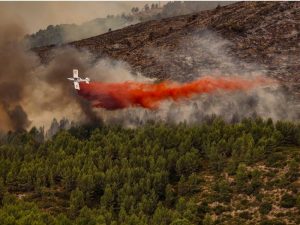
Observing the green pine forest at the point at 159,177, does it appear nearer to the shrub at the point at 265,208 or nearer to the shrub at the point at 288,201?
the shrub at the point at 265,208

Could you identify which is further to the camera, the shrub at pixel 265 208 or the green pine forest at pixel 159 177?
the green pine forest at pixel 159 177

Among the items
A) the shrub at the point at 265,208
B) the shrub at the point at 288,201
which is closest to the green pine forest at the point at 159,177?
the shrub at the point at 265,208

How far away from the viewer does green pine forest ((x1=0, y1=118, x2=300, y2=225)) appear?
134875 millimetres

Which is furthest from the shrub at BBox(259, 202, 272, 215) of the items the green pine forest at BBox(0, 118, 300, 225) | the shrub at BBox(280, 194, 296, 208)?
the shrub at BBox(280, 194, 296, 208)

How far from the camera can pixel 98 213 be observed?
141250mm

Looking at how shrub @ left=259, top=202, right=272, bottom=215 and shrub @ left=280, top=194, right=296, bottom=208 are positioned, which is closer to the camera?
shrub @ left=280, top=194, right=296, bottom=208

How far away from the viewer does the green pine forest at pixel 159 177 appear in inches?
5310

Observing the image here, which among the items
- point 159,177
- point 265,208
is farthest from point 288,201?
point 159,177

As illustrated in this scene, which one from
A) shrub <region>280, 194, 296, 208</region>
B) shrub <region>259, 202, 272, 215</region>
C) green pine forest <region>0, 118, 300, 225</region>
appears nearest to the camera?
shrub <region>280, 194, 296, 208</region>

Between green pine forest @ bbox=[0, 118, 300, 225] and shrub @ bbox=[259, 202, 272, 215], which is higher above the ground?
Answer: green pine forest @ bbox=[0, 118, 300, 225]

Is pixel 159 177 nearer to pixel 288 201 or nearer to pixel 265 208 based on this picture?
pixel 265 208

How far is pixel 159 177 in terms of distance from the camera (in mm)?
160125

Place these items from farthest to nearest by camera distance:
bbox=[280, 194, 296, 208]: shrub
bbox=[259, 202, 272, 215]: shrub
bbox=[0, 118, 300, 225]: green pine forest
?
bbox=[0, 118, 300, 225]: green pine forest
bbox=[259, 202, 272, 215]: shrub
bbox=[280, 194, 296, 208]: shrub

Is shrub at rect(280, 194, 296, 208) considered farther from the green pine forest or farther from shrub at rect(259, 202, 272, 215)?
shrub at rect(259, 202, 272, 215)
